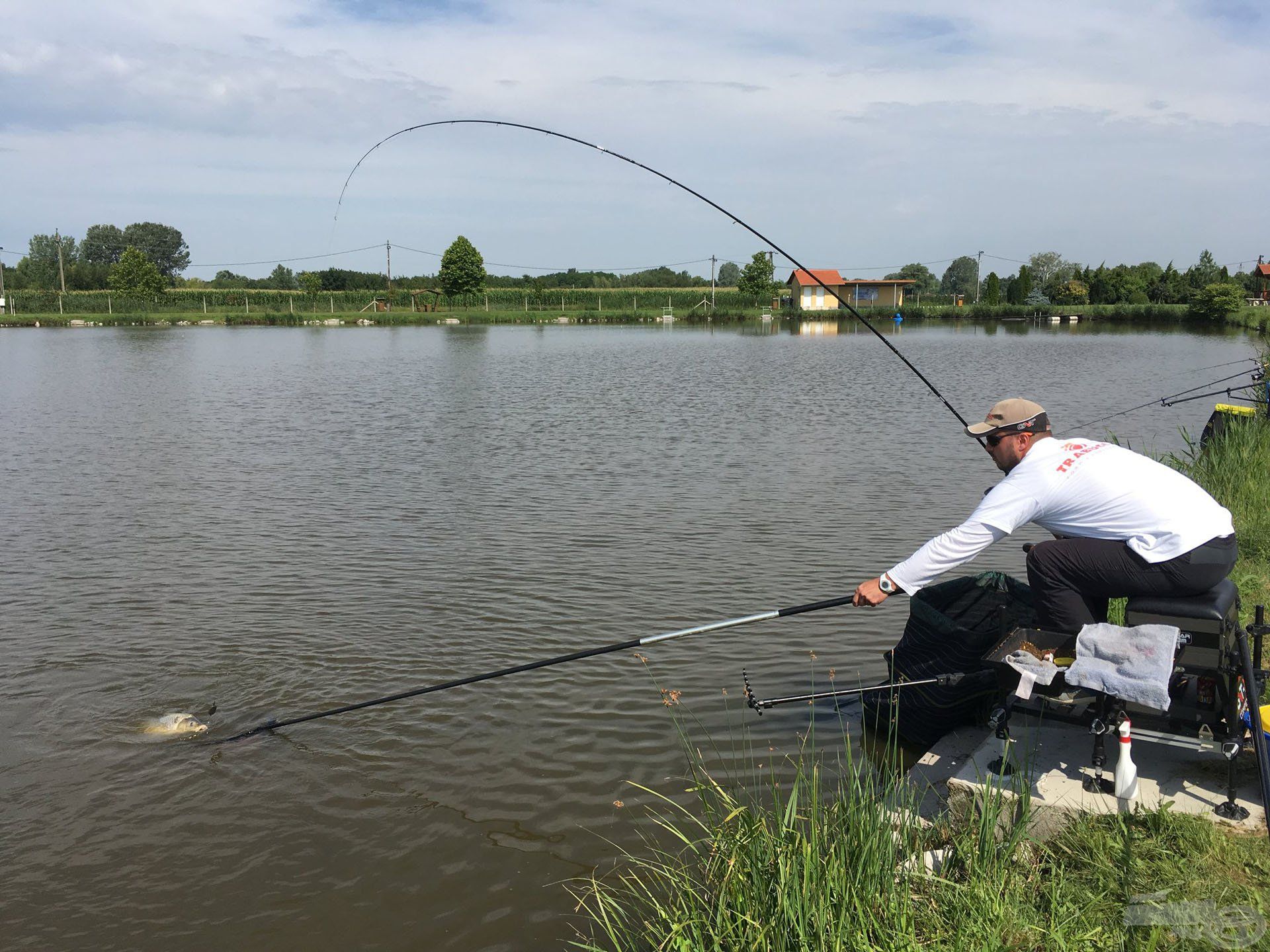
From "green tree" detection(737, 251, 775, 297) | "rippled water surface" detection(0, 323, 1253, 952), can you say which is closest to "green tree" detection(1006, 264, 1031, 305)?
"green tree" detection(737, 251, 775, 297)

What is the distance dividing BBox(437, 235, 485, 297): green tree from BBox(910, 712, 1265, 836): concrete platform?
77.2 meters

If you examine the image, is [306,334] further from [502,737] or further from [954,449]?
[502,737]

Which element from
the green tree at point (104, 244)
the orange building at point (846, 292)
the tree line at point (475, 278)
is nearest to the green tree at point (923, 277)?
the tree line at point (475, 278)

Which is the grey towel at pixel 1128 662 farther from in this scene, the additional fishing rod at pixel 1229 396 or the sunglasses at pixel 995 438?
the additional fishing rod at pixel 1229 396

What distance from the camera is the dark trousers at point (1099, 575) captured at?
386cm

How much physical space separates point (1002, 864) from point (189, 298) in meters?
84.1

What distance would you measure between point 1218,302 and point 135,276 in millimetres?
80780

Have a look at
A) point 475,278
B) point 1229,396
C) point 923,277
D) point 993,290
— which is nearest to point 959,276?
point 923,277

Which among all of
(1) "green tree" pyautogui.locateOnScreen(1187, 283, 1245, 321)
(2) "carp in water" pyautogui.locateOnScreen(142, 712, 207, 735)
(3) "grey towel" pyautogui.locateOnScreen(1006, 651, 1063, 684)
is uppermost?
(1) "green tree" pyautogui.locateOnScreen(1187, 283, 1245, 321)

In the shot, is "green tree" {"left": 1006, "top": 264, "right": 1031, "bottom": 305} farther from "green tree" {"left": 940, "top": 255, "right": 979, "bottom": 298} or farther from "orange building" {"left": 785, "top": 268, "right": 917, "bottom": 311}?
"green tree" {"left": 940, "top": 255, "right": 979, "bottom": 298}

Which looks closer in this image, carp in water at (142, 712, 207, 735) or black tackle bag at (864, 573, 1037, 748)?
black tackle bag at (864, 573, 1037, 748)

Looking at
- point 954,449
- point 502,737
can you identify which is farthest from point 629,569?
point 954,449

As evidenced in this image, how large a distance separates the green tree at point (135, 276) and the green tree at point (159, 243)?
5700 cm

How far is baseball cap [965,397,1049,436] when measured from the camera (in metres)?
4.29
